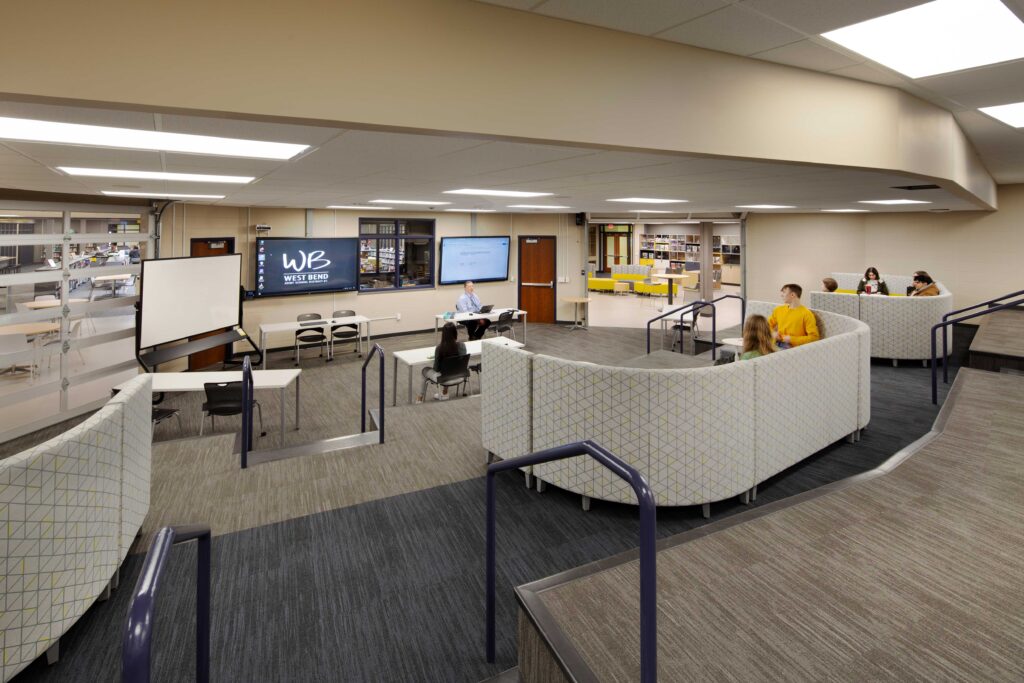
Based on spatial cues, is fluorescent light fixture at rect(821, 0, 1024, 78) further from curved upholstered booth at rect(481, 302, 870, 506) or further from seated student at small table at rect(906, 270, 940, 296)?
seated student at small table at rect(906, 270, 940, 296)

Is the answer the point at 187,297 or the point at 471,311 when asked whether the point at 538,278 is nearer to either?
the point at 471,311

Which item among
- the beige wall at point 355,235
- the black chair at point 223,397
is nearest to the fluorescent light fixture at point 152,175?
the black chair at point 223,397

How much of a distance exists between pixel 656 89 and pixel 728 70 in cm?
51

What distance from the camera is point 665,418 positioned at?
131 inches

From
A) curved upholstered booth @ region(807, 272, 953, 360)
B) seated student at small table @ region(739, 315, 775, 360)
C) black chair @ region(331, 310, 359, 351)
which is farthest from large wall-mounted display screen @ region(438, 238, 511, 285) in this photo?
seated student at small table @ region(739, 315, 775, 360)

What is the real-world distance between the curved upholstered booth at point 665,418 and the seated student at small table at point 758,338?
0.51 m

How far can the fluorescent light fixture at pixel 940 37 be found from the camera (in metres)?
2.17

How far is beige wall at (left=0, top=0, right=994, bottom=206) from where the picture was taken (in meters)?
1.53

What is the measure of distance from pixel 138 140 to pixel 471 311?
731 centimetres

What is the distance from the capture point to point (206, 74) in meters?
1.64

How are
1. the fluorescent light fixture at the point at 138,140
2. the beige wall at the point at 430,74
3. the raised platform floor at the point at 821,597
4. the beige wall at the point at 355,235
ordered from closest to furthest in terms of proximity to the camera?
the beige wall at the point at 430,74, the raised platform floor at the point at 821,597, the fluorescent light fixture at the point at 138,140, the beige wall at the point at 355,235

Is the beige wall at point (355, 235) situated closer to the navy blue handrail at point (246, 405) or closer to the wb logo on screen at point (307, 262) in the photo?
the wb logo on screen at point (307, 262)

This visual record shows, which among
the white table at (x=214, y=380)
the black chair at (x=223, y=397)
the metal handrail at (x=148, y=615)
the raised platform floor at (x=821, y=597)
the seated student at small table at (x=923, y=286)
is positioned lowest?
the raised platform floor at (x=821, y=597)

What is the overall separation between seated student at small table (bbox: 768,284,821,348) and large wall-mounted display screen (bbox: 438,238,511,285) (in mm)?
7568
